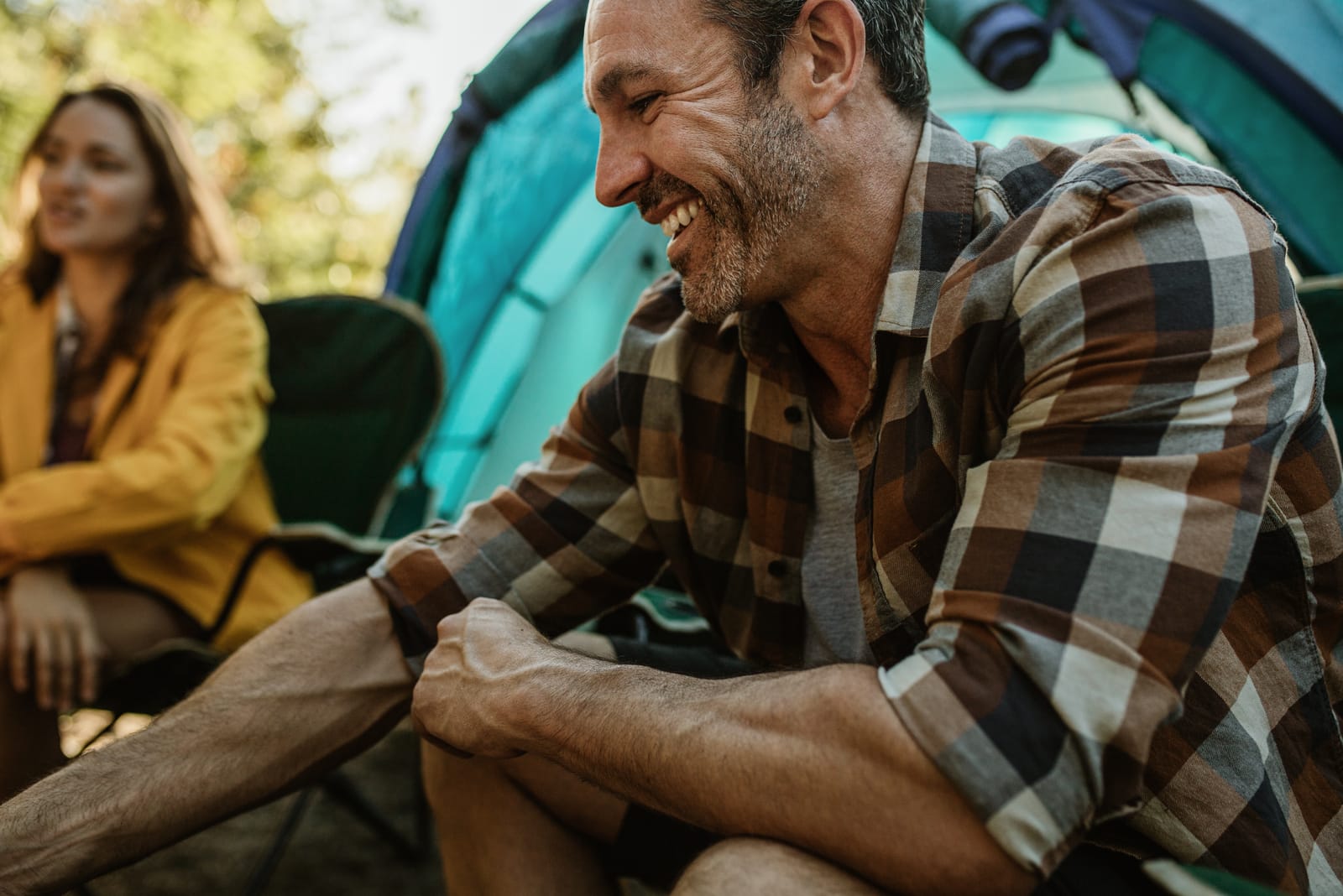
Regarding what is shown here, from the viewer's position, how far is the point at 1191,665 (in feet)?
2.71

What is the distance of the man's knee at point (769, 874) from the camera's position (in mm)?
845

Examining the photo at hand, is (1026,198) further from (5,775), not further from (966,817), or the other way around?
(5,775)

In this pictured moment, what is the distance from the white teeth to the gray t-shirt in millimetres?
292

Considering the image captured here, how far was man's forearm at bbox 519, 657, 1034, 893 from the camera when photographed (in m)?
0.81

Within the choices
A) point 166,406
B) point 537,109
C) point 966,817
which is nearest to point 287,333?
point 166,406

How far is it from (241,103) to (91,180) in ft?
22.3

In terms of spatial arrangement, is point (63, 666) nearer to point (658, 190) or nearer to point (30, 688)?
point (30, 688)

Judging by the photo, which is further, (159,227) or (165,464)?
(159,227)

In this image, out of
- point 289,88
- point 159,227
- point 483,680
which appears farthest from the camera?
point 289,88

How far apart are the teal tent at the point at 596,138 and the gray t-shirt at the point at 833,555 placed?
140 centimetres

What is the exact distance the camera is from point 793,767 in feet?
2.85

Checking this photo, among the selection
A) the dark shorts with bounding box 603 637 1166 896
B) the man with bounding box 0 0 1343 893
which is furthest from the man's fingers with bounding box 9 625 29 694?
the dark shorts with bounding box 603 637 1166 896

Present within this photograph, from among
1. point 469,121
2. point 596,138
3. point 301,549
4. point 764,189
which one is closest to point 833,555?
point 764,189

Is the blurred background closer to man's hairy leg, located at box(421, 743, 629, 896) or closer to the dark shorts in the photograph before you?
the dark shorts
